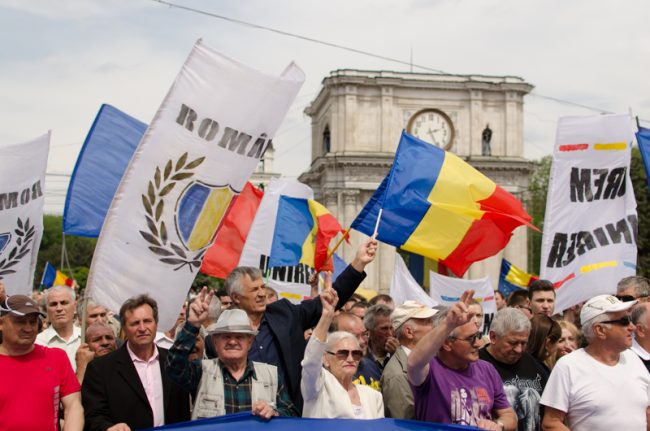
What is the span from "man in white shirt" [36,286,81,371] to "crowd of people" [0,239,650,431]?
1.76 metres

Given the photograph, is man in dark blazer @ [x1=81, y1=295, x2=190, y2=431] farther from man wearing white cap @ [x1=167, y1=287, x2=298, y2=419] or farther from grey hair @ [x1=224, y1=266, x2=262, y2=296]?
grey hair @ [x1=224, y1=266, x2=262, y2=296]

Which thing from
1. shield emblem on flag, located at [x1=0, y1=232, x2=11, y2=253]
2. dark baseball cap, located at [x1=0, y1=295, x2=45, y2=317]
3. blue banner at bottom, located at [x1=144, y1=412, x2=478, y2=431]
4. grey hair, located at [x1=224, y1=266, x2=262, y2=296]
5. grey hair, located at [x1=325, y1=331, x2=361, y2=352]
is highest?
shield emblem on flag, located at [x1=0, y1=232, x2=11, y2=253]

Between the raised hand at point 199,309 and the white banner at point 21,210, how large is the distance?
4.34 m

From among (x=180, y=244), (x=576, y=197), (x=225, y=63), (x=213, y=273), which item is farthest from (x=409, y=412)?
(x=213, y=273)

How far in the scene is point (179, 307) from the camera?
274 inches

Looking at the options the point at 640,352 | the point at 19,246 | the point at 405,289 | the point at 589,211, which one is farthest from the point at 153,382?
the point at 405,289

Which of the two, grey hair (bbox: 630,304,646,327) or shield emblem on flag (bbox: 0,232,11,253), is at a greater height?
shield emblem on flag (bbox: 0,232,11,253)

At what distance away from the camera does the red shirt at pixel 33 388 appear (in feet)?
18.8

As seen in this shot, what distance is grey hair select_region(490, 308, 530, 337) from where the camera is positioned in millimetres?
7050

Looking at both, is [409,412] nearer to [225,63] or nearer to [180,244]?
[180,244]

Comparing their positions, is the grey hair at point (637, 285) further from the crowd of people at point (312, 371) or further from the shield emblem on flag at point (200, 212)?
the shield emblem on flag at point (200, 212)

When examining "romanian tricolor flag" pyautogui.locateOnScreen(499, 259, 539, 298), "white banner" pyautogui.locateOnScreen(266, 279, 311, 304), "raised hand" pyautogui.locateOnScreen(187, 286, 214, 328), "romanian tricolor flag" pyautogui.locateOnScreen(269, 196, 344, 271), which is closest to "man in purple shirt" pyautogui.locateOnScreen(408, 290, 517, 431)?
"raised hand" pyautogui.locateOnScreen(187, 286, 214, 328)

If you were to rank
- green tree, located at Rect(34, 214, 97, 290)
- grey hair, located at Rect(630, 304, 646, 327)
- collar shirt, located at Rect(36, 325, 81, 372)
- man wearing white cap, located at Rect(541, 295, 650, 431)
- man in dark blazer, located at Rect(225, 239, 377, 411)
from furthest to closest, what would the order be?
green tree, located at Rect(34, 214, 97, 290) < collar shirt, located at Rect(36, 325, 81, 372) < grey hair, located at Rect(630, 304, 646, 327) < man in dark blazer, located at Rect(225, 239, 377, 411) < man wearing white cap, located at Rect(541, 295, 650, 431)

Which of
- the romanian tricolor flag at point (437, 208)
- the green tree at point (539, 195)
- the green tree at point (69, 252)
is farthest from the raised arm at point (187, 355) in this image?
the green tree at point (69, 252)
